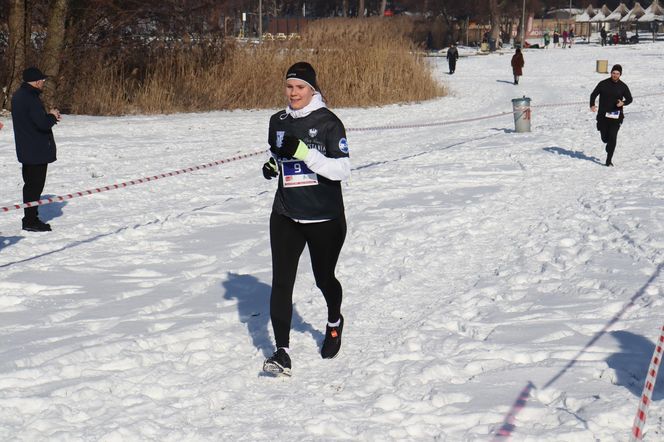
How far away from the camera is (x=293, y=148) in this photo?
503 cm

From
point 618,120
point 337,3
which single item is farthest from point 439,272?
point 337,3

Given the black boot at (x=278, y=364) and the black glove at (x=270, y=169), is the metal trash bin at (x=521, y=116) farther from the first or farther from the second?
the black boot at (x=278, y=364)

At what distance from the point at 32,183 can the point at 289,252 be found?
16.6 ft

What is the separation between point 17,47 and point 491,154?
39.6 feet

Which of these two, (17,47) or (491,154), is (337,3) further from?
(491,154)

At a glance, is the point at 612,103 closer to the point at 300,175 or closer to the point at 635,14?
the point at 300,175

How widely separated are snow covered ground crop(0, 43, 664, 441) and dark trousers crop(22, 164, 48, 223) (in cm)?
22

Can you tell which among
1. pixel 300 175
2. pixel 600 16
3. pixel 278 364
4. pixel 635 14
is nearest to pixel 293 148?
A: pixel 300 175

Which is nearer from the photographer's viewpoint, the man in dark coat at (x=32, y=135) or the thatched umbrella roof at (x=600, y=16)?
the man in dark coat at (x=32, y=135)

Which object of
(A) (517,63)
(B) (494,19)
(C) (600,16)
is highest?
(C) (600,16)

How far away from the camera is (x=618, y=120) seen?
1402 centimetres

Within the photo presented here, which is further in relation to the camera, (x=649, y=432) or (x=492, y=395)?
(x=492, y=395)

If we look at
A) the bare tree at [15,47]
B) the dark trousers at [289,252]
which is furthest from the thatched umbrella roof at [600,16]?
the dark trousers at [289,252]

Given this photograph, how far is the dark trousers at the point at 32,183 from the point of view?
375 inches
